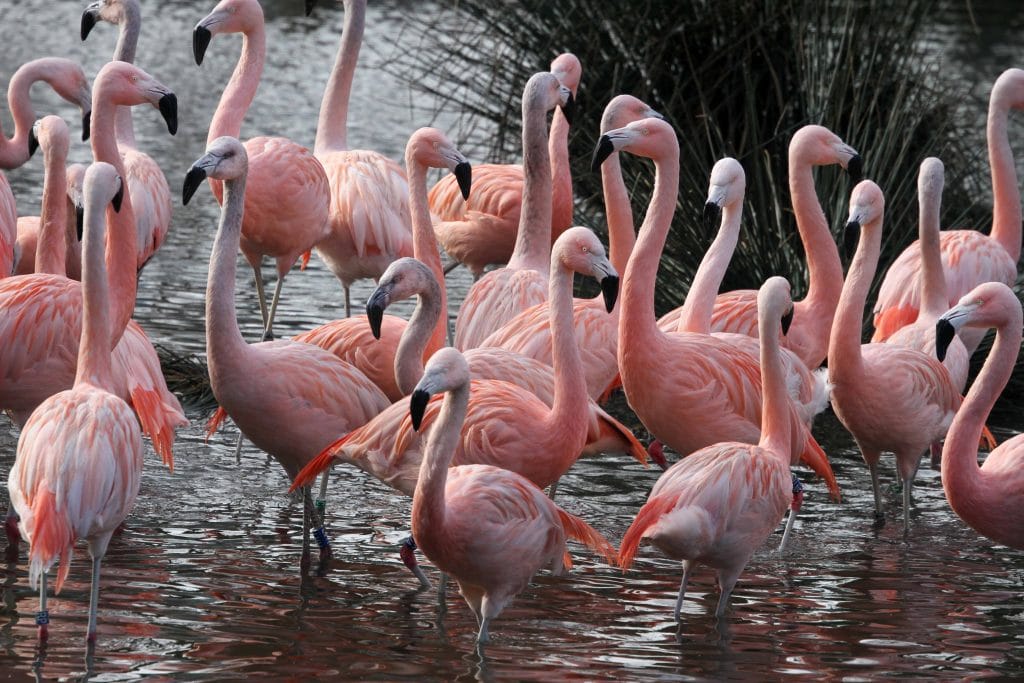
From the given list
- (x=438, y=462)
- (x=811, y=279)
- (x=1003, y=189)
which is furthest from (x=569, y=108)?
(x=438, y=462)

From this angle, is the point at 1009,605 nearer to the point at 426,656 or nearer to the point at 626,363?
the point at 626,363

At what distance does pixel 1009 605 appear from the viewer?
201 inches

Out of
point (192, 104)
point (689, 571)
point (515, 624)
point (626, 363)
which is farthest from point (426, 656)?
point (192, 104)

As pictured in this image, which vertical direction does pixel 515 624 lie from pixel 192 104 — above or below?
below

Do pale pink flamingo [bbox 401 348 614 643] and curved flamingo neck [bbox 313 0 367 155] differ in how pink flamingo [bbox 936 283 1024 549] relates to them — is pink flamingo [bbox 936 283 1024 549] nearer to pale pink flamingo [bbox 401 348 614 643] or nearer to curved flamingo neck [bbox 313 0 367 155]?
pale pink flamingo [bbox 401 348 614 643]

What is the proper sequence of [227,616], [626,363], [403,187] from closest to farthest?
[227,616], [626,363], [403,187]

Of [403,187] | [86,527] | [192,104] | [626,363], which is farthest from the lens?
[192,104]

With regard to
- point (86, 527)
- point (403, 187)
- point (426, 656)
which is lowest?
point (426, 656)

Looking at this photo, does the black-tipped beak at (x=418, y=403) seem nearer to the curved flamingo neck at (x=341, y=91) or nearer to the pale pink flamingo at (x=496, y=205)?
the pale pink flamingo at (x=496, y=205)

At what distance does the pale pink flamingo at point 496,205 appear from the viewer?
7523mm

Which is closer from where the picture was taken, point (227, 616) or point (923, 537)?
point (227, 616)

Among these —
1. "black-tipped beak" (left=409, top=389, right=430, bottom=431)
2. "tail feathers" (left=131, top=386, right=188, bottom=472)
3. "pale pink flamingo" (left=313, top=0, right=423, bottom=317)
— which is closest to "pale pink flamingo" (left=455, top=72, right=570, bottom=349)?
"pale pink flamingo" (left=313, top=0, right=423, bottom=317)

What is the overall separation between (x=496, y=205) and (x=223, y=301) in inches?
111

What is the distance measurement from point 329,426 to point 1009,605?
228 centimetres
